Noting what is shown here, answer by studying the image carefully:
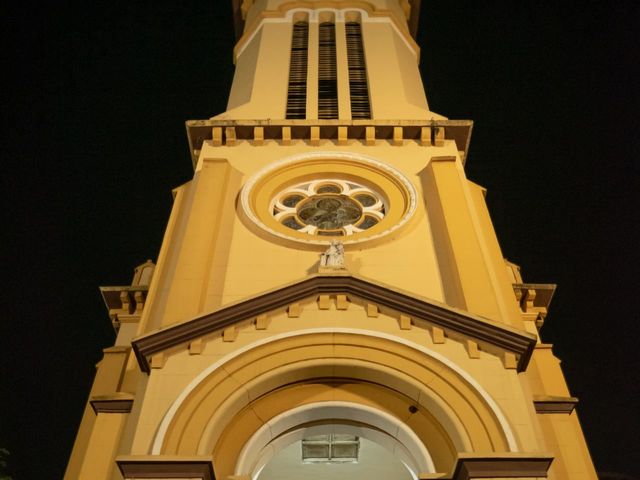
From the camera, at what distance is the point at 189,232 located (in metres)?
16.0

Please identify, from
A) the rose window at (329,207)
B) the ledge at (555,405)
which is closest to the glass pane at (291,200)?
the rose window at (329,207)

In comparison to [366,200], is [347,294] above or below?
below

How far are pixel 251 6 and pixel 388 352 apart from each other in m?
23.7

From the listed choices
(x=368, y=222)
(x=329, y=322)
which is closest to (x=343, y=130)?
(x=368, y=222)

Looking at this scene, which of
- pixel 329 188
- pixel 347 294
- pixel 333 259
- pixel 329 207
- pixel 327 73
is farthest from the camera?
pixel 327 73

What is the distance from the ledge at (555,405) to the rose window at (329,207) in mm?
5863

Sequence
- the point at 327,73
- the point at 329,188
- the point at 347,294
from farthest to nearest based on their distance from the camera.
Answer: the point at 327,73, the point at 329,188, the point at 347,294

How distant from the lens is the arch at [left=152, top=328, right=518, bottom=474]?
422 inches

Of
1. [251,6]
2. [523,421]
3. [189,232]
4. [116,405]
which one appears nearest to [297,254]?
[189,232]

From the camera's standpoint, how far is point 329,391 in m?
11.8

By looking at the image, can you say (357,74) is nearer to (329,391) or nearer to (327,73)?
(327,73)

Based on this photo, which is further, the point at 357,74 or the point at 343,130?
the point at 357,74

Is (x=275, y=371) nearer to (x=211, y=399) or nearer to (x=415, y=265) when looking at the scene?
(x=211, y=399)

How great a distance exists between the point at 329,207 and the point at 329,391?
23.6 ft
